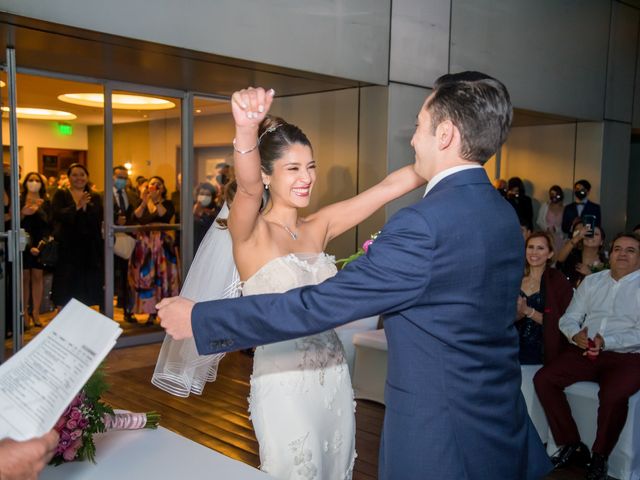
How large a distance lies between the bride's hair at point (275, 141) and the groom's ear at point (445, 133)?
0.94 m

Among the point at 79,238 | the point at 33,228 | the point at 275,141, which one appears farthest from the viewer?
the point at 79,238

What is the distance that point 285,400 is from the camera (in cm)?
230

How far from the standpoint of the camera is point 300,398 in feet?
7.60

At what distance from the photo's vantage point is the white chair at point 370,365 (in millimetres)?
4895

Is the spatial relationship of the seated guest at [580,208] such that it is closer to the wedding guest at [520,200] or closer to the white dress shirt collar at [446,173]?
the wedding guest at [520,200]

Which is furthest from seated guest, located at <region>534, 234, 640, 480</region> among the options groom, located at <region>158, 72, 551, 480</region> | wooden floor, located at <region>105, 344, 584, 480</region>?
groom, located at <region>158, 72, 551, 480</region>

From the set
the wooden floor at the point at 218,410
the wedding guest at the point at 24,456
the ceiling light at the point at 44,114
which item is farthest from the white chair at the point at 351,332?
the wedding guest at the point at 24,456

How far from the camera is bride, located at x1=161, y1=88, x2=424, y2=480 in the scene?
88.8 inches

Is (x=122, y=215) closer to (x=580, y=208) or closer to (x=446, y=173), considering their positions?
(x=446, y=173)

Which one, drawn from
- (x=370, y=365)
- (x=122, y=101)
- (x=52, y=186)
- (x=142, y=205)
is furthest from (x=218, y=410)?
(x=52, y=186)

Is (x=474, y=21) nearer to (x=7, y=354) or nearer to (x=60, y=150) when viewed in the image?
(x=60, y=150)

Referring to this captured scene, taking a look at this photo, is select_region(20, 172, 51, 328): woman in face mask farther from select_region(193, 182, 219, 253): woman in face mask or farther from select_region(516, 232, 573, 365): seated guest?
select_region(516, 232, 573, 365): seated guest

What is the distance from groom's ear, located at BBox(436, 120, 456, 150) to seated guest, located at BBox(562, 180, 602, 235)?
25.1 ft

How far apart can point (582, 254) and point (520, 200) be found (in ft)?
9.48
